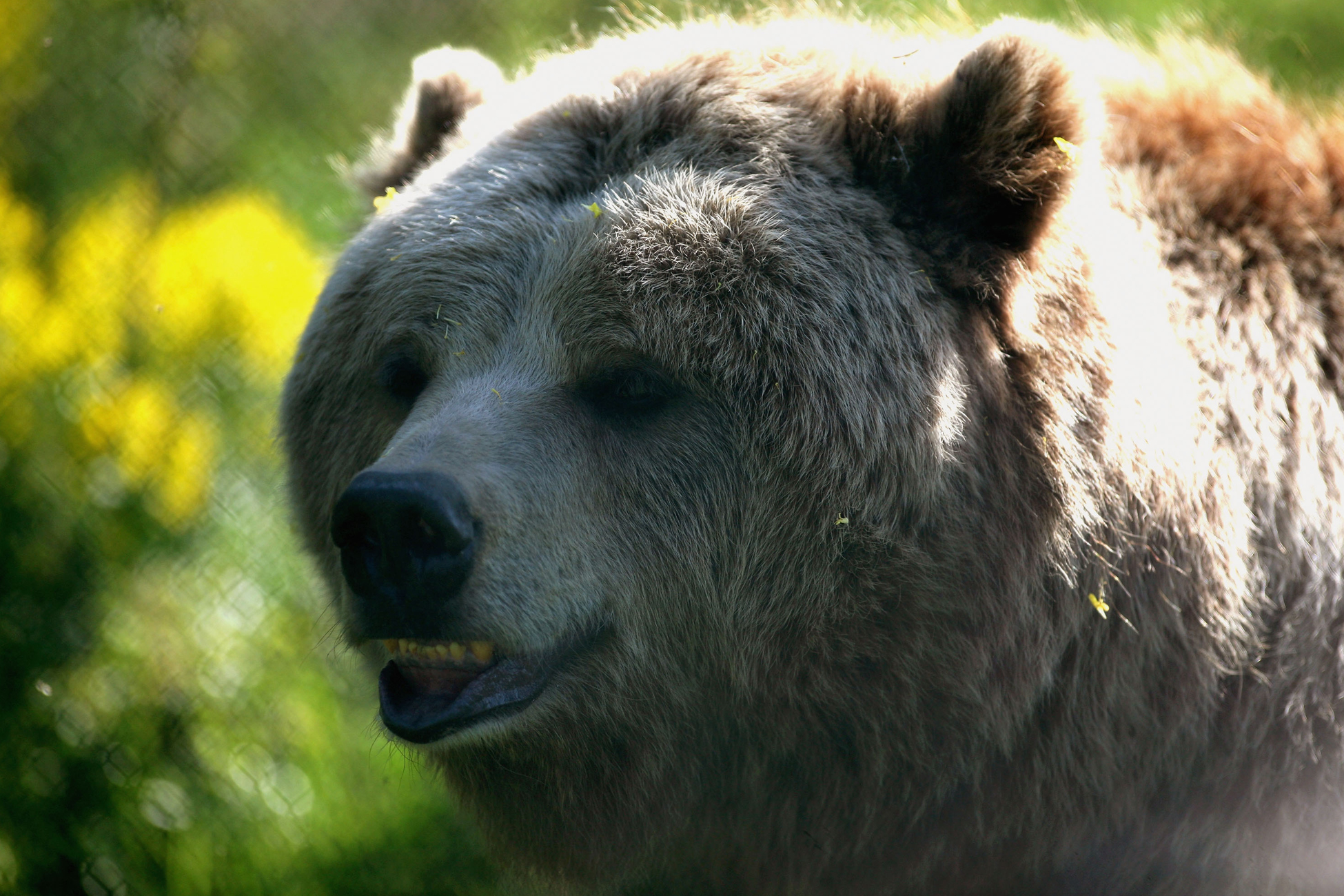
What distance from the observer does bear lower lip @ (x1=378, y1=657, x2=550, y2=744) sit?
2.14 meters

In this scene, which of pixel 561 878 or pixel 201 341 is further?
pixel 201 341

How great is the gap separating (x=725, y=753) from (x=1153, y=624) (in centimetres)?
94

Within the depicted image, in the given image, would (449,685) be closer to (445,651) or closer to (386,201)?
(445,651)

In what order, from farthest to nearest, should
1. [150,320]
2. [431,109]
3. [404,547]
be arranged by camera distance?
[150,320], [431,109], [404,547]

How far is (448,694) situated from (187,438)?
8.79 feet

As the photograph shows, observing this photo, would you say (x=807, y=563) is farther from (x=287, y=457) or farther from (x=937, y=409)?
(x=287, y=457)

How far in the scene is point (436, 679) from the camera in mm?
2256

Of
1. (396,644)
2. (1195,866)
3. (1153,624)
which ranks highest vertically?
(396,644)

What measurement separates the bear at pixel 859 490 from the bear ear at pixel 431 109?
51cm

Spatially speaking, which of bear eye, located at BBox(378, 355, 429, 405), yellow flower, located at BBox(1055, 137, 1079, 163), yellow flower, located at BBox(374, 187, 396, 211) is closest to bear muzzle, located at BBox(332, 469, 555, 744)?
bear eye, located at BBox(378, 355, 429, 405)

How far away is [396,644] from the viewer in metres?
2.27

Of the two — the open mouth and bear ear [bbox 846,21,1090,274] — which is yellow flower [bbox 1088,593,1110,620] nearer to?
bear ear [bbox 846,21,1090,274]

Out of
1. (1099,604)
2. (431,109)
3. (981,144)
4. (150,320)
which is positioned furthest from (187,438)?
(1099,604)

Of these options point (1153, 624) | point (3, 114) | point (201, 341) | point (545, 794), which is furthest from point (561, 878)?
point (3, 114)
